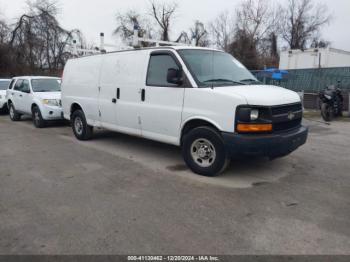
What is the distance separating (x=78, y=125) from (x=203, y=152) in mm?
4288

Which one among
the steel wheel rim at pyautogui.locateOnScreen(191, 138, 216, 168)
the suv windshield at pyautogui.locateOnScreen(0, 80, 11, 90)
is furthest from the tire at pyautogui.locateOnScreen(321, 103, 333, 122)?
the suv windshield at pyautogui.locateOnScreen(0, 80, 11, 90)

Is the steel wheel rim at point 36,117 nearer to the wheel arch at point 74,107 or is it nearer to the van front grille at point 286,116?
the wheel arch at point 74,107

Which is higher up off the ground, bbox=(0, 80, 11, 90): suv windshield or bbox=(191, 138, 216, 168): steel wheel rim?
bbox=(0, 80, 11, 90): suv windshield

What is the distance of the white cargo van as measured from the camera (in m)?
4.40

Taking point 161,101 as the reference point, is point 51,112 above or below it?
below

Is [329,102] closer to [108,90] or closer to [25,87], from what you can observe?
[108,90]

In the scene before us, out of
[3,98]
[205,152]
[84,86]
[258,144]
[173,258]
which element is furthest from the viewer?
[3,98]

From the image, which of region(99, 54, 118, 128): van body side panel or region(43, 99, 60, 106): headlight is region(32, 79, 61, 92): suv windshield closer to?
region(43, 99, 60, 106): headlight

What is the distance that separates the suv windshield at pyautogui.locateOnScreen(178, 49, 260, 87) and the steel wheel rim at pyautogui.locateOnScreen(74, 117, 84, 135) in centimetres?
376

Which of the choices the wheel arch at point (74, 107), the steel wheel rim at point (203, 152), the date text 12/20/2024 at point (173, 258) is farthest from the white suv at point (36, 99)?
the date text 12/20/2024 at point (173, 258)

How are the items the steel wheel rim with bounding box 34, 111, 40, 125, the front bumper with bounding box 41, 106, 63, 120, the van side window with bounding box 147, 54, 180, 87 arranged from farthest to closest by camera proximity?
the steel wheel rim with bounding box 34, 111, 40, 125, the front bumper with bounding box 41, 106, 63, 120, the van side window with bounding box 147, 54, 180, 87

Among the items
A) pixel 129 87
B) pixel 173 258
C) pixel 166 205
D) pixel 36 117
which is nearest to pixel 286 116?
pixel 166 205

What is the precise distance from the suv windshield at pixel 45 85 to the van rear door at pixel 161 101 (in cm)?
602

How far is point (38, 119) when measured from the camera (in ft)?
32.6
